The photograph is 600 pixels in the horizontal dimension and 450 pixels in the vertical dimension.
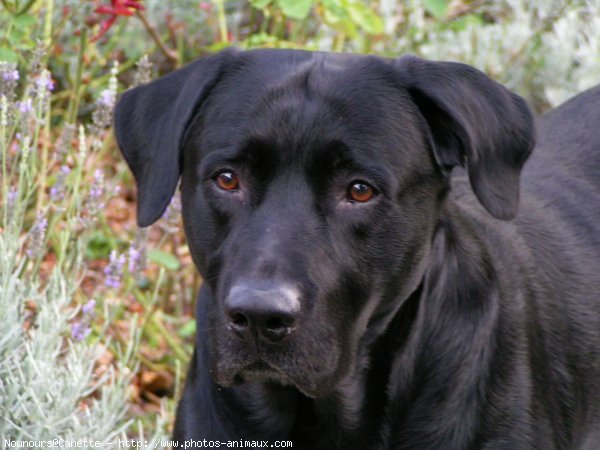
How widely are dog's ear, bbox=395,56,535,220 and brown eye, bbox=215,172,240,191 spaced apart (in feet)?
1.68

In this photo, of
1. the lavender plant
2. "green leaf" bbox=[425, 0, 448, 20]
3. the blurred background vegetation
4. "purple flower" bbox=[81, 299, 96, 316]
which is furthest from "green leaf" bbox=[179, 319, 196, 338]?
"green leaf" bbox=[425, 0, 448, 20]

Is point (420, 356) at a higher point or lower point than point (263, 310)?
lower

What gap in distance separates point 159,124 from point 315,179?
53 cm

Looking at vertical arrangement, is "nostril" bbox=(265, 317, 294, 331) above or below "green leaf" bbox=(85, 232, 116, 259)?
above

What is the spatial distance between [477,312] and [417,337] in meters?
0.18

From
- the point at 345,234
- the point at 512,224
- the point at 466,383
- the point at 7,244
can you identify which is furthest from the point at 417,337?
the point at 7,244

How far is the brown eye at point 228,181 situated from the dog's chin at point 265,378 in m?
0.46

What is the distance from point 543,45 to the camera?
7211 mm

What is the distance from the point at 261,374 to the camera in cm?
279

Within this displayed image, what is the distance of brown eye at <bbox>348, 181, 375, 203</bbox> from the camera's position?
2883mm

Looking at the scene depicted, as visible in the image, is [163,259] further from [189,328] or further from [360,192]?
[360,192]

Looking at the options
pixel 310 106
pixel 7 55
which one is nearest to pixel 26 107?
pixel 7 55

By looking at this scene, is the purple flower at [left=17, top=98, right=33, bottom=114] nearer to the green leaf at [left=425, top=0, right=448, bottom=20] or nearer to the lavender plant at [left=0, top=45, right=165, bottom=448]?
the lavender plant at [left=0, top=45, right=165, bottom=448]

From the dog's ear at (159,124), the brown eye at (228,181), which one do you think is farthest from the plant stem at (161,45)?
the brown eye at (228,181)
